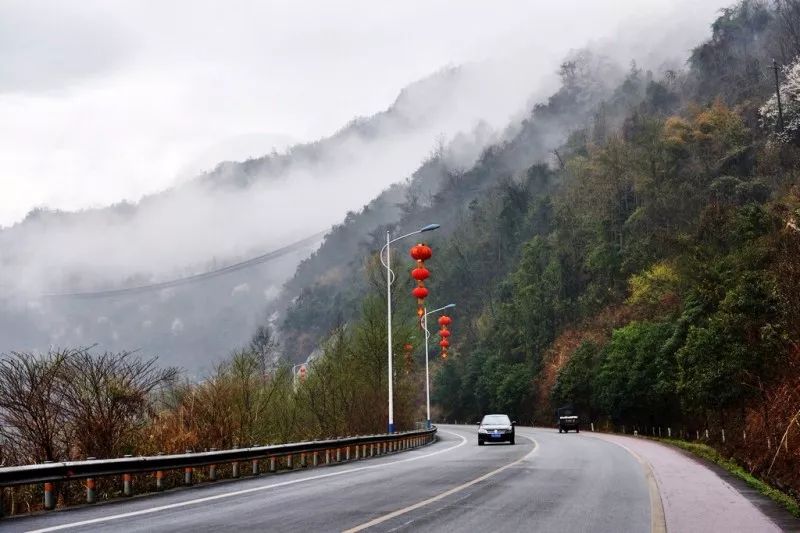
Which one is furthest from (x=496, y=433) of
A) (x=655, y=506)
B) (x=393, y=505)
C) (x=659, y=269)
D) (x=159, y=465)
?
(x=659, y=269)

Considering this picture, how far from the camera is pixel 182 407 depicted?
2419 centimetres

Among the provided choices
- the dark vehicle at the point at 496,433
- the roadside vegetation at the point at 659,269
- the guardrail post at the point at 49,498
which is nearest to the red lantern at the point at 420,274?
the dark vehicle at the point at 496,433

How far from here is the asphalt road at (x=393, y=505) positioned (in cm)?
1130

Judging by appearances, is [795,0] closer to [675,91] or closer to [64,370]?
[675,91]

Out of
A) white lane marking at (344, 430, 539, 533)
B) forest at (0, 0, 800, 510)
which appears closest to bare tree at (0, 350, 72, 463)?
forest at (0, 0, 800, 510)

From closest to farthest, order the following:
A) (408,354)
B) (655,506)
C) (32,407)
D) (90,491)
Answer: (655,506) < (90,491) < (32,407) < (408,354)

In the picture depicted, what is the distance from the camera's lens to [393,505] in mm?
13523

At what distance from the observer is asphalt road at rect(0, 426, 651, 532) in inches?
445

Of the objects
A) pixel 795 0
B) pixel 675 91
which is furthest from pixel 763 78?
pixel 675 91

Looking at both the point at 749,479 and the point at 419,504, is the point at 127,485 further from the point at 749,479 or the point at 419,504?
the point at 749,479

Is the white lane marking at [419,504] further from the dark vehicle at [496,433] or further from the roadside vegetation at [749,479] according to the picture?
the dark vehicle at [496,433]

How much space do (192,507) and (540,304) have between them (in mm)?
95533

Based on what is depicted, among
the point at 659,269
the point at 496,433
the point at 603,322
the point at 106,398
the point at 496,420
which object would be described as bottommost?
the point at 496,433

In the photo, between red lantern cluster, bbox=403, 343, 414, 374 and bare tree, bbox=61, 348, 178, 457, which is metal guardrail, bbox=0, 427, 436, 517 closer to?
bare tree, bbox=61, 348, 178, 457
